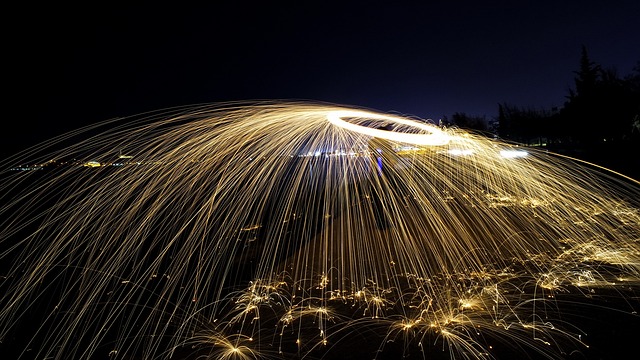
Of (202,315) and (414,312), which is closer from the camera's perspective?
(414,312)

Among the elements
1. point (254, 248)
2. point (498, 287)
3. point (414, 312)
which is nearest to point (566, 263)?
point (498, 287)

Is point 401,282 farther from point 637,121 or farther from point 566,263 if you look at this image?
point 637,121

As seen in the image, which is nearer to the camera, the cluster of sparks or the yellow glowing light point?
the cluster of sparks

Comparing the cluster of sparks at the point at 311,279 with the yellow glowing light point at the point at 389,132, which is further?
the yellow glowing light point at the point at 389,132

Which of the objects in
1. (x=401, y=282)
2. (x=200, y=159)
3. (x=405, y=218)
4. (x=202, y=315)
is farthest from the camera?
(x=405, y=218)

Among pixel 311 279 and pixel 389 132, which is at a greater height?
pixel 389 132

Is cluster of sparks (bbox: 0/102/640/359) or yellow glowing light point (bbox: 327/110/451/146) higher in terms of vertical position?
yellow glowing light point (bbox: 327/110/451/146)

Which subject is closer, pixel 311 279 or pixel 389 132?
pixel 389 132

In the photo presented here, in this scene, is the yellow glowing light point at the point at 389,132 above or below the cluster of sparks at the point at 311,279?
above
